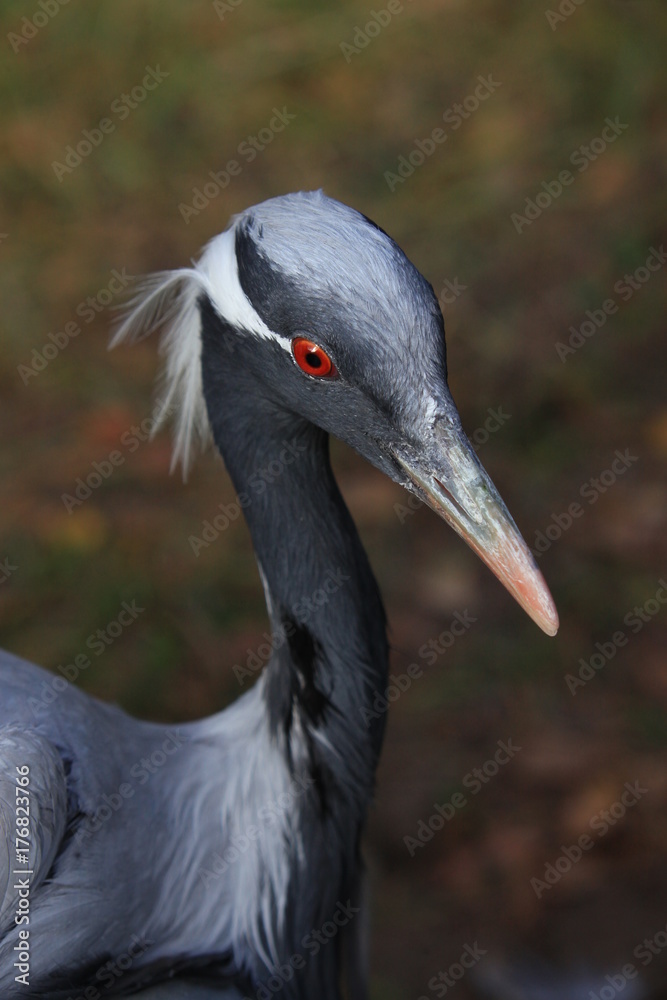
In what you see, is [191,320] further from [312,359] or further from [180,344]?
[312,359]

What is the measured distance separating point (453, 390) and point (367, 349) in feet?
8.62

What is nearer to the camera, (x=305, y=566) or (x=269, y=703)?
(x=305, y=566)

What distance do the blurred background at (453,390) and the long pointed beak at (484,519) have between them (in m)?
1.75

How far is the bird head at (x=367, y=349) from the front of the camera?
72.0 inches

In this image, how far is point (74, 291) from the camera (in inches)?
192

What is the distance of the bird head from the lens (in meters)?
1.83

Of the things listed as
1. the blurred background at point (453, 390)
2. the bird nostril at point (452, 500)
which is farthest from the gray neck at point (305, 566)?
the blurred background at point (453, 390)

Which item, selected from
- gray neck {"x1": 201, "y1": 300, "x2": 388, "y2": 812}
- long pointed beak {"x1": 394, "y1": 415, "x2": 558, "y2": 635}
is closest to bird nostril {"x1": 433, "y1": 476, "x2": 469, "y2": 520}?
long pointed beak {"x1": 394, "y1": 415, "x2": 558, "y2": 635}

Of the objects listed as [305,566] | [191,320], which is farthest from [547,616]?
[191,320]

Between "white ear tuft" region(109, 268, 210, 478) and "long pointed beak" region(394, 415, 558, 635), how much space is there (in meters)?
0.63

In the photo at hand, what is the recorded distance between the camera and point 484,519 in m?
1.88

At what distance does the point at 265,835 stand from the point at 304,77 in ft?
13.8

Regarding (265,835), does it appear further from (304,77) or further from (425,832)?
(304,77)

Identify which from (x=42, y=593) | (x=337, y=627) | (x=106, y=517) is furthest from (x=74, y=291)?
(x=337, y=627)
